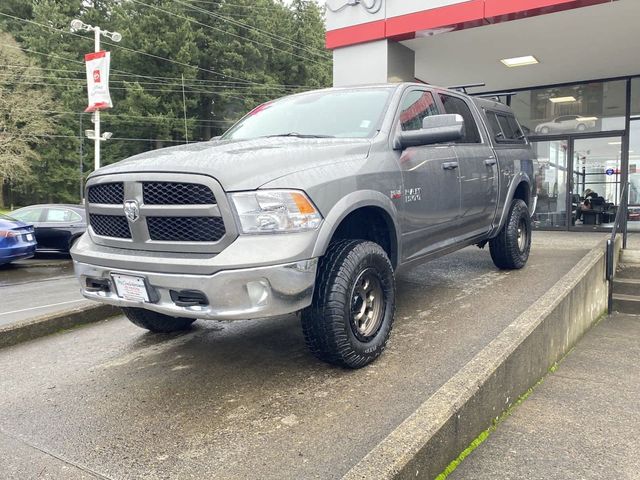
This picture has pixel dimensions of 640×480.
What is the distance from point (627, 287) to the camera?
22.3ft

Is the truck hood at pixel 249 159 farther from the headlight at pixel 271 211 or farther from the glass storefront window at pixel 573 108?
the glass storefront window at pixel 573 108

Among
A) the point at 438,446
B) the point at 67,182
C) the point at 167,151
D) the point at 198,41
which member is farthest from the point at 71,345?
the point at 67,182

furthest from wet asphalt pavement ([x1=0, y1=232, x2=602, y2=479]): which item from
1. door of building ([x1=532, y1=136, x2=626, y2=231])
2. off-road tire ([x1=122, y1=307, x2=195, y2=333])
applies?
door of building ([x1=532, y1=136, x2=626, y2=231])

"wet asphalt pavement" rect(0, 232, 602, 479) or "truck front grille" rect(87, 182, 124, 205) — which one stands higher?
"truck front grille" rect(87, 182, 124, 205)

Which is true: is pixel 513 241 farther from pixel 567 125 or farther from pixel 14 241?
pixel 14 241

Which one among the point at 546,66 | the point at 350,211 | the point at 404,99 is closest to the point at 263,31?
the point at 546,66

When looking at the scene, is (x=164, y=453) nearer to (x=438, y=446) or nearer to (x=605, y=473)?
(x=438, y=446)

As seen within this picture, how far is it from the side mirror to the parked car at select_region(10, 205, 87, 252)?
10.7 meters

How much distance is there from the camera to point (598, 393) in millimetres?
3742

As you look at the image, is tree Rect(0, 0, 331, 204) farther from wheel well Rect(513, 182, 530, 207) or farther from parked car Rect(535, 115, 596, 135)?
wheel well Rect(513, 182, 530, 207)

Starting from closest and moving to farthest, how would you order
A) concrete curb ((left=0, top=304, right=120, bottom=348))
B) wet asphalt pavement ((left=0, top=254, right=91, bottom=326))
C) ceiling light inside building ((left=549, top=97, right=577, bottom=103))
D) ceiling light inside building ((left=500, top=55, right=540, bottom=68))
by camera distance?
concrete curb ((left=0, top=304, right=120, bottom=348)) → wet asphalt pavement ((left=0, top=254, right=91, bottom=326)) → ceiling light inside building ((left=500, top=55, right=540, bottom=68)) → ceiling light inside building ((left=549, top=97, right=577, bottom=103))

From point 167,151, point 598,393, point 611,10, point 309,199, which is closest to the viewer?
point 309,199

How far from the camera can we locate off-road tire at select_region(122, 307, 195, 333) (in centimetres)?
417

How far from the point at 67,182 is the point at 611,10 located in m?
44.7
